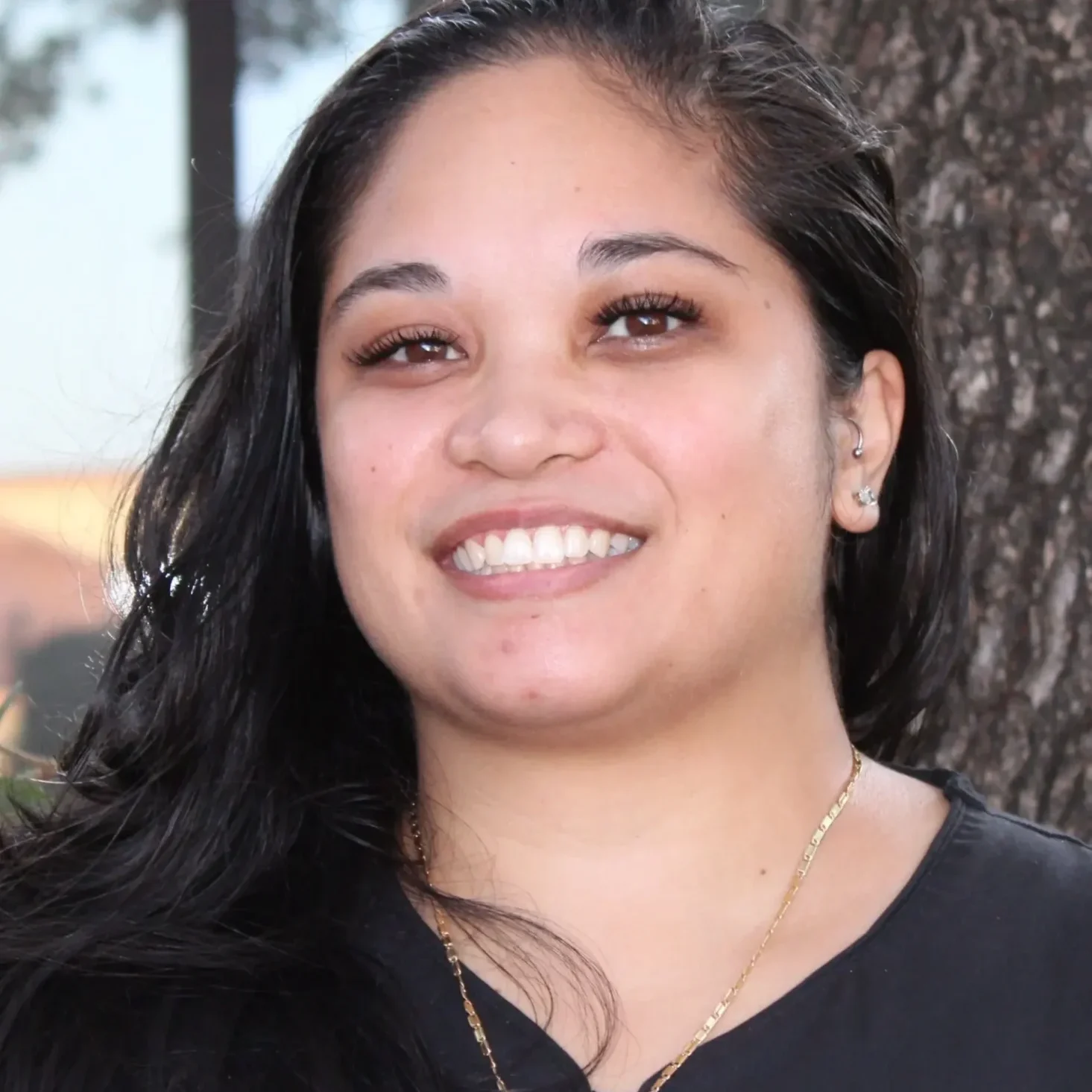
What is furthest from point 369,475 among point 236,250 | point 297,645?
point 236,250

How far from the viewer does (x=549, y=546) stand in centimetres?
143

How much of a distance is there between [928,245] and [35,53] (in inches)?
103

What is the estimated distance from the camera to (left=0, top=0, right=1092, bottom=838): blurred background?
201cm

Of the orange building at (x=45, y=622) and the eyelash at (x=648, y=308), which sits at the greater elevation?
the eyelash at (x=648, y=308)

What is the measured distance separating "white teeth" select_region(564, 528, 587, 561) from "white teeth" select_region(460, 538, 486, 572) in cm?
9

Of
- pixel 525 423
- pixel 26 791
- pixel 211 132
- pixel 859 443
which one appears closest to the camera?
pixel 525 423

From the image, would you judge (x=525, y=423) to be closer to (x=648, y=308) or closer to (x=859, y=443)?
(x=648, y=308)

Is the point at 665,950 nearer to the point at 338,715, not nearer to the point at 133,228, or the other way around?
the point at 338,715

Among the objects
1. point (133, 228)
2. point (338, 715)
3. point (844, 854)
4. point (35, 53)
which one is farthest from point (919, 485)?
point (35, 53)

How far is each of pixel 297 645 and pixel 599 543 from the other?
54 cm

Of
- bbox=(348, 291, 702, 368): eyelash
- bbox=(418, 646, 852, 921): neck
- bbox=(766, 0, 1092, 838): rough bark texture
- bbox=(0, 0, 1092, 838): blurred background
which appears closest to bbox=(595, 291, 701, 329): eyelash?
bbox=(348, 291, 702, 368): eyelash

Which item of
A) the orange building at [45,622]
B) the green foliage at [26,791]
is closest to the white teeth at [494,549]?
the green foliage at [26,791]

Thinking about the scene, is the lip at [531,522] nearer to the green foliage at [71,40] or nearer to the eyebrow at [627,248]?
the eyebrow at [627,248]

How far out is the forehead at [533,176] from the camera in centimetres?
145
